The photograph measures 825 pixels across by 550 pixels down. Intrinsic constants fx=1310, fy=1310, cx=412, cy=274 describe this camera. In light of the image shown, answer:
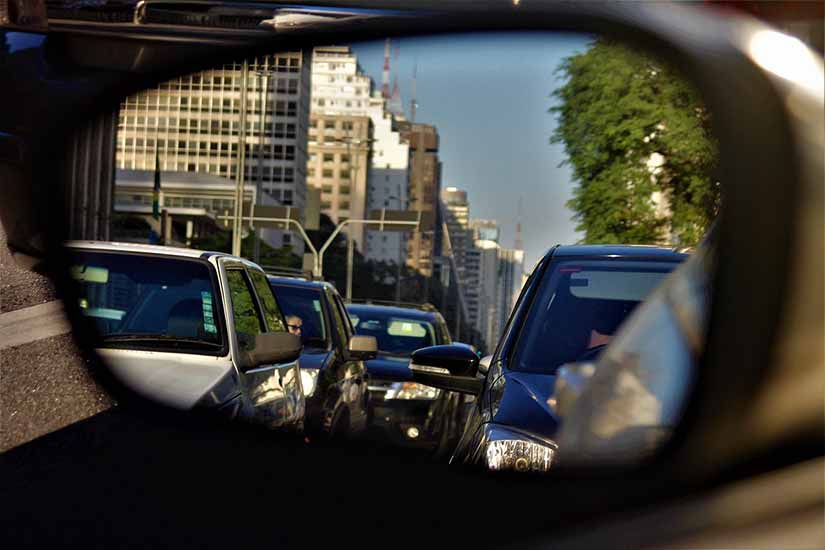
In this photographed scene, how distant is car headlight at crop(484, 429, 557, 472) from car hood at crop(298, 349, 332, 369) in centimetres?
680

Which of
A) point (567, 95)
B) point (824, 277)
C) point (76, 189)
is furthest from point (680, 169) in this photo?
point (76, 189)

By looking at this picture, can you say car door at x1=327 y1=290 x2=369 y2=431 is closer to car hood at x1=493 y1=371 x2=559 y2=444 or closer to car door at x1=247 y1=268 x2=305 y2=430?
car door at x1=247 y1=268 x2=305 y2=430

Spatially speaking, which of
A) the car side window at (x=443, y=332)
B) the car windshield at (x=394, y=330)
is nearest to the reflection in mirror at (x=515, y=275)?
the car windshield at (x=394, y=330)

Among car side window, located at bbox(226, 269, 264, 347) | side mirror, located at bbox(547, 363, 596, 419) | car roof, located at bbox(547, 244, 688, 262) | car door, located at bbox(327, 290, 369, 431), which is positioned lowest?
car door, located at bbox(327, 290, 369, 431)

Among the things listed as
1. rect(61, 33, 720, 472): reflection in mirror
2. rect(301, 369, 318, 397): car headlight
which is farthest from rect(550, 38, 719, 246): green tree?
rect(301, 369, 318, 397): car headlight

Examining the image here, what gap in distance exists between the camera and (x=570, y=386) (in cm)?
206

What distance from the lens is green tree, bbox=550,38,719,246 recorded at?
6.78 feet

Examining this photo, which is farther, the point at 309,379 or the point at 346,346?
the point at 346,346

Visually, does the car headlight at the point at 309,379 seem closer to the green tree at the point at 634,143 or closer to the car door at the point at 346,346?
the car door at the point at 346,346

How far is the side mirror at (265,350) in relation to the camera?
3939 millimetres

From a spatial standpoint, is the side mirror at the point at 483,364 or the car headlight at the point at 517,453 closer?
the car headlight at the point at 517,453

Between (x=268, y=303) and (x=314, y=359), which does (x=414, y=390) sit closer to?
(x=314, y=359)

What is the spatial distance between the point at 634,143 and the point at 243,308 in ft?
6.03

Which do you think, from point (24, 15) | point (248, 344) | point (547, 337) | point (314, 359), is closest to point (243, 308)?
point (248, 344)
